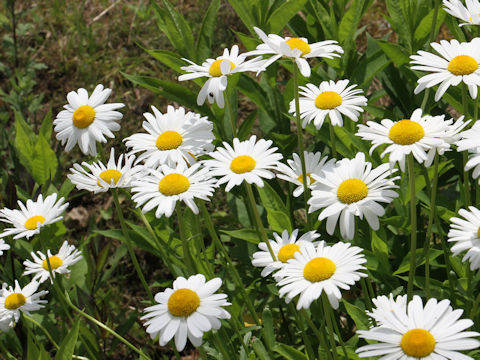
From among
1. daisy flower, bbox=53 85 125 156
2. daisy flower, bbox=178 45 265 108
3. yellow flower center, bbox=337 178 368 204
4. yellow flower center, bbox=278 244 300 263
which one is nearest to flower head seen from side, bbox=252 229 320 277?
yellow flower center, bbox=278 244 300 263

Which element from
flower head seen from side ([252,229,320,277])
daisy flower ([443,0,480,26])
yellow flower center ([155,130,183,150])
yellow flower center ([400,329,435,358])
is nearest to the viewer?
yellow flower center ([400,329,435,358])

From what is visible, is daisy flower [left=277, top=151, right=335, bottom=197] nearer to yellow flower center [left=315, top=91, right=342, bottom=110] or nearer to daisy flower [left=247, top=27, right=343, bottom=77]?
yellow flower center [left=315, top=91, right=342, bottom=110]

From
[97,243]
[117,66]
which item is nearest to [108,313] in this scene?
[97,243]

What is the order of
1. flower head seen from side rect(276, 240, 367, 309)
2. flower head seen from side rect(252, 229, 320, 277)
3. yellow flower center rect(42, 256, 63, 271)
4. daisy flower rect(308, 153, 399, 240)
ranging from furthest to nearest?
yellow flower center rect(42, 256, 63, 271) < flower head seen from side rect(252, 229, 320, 277) < daisy flower rect(308, 153, 399, 240) < flower head seen from side rect(276, 240, 367, 309)

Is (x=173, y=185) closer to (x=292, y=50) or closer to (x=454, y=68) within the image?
(x=292, y=50)

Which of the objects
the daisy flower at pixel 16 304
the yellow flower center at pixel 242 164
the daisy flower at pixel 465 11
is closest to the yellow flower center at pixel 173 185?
the yellow flower center at pixel 242 164

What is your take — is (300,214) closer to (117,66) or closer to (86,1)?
(117,66)

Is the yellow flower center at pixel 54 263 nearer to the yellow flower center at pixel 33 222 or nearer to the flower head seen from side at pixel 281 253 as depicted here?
the yellow flower center at pixel 33 222
